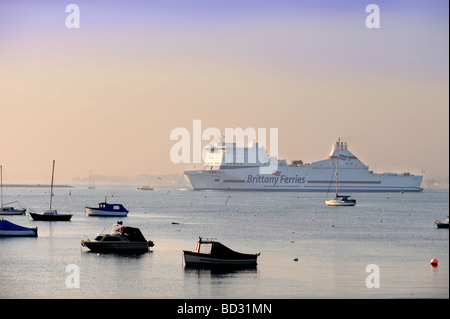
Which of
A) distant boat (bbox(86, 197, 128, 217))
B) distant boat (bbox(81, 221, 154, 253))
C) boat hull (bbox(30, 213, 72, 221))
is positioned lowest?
distant boat (bbox(81, 221, 154, 253))

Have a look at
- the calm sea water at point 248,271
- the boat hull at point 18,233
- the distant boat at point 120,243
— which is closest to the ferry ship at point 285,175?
the calm sea water at point 248,271

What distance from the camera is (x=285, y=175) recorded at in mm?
157000

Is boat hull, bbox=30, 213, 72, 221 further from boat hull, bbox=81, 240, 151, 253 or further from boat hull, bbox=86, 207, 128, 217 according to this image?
boat hull, bbox=81, 240, 151, 253

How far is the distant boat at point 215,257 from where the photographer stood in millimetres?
32375

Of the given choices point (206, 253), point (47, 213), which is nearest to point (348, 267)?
point (206, 253)

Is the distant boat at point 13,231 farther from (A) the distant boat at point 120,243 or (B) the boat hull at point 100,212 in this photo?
(B) the boat hull at point 100,212

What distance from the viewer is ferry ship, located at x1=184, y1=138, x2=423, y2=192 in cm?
15138

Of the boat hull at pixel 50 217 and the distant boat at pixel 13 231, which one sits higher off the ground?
the boat hull at pixel 50 217

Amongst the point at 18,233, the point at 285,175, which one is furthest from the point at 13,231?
the point at 285,175

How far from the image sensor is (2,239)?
4522 centimetres

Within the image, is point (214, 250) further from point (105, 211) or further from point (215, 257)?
point (105, 211)

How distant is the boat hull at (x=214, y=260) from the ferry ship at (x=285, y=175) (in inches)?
4567

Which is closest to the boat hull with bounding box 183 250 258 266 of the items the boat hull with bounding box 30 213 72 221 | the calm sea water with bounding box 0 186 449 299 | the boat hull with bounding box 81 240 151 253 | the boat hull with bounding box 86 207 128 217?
the calm sea water with bounding box 0 186 449 299

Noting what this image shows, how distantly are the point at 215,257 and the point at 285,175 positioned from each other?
126 m
